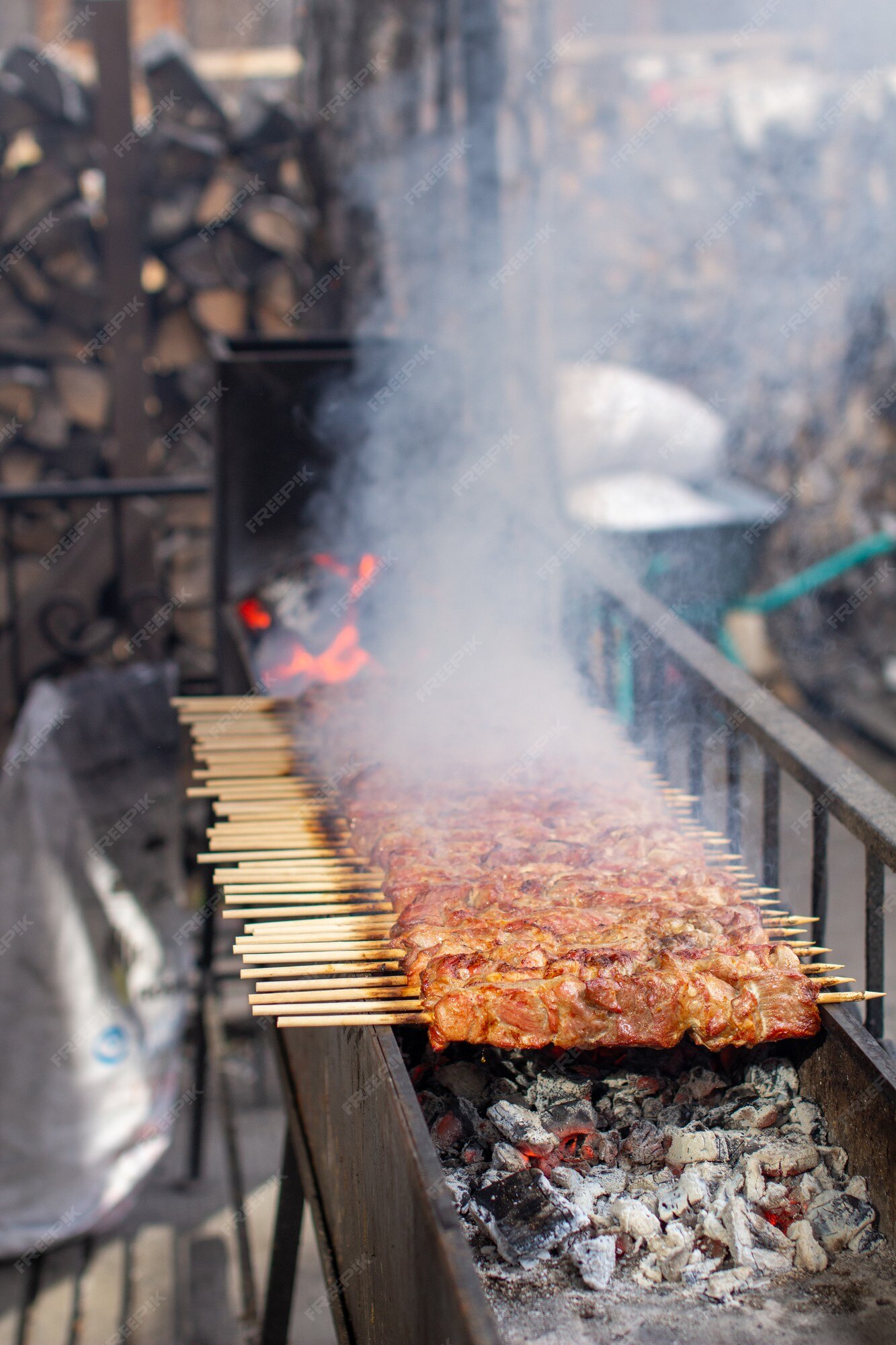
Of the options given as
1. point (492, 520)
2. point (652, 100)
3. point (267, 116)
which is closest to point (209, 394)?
point (267, 116)

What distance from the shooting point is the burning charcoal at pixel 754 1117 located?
2.39 metres

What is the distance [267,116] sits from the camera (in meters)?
6.55

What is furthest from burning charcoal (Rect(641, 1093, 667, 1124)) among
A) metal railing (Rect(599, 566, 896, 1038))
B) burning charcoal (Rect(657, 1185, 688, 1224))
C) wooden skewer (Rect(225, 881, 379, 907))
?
wooden skewer (Rect(225, 881, 379, 907))

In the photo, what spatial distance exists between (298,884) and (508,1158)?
793mm

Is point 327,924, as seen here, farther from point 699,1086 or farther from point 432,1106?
point 699,1086

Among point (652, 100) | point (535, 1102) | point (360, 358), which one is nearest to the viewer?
point (535, 1102)

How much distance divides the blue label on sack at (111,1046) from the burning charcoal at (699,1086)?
9.12 feet

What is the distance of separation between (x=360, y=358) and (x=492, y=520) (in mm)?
895

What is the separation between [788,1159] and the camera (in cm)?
229

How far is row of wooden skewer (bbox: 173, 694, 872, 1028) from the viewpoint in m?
2.31

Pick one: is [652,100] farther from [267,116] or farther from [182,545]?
[182,545]

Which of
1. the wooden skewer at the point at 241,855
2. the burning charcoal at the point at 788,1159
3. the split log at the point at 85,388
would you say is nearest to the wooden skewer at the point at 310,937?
the wooden skewer at the point at 241,855

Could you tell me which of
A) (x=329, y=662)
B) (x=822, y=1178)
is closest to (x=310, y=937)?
(x=822, y=1178)

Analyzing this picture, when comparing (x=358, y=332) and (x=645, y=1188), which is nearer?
(x=645, y=1188)
